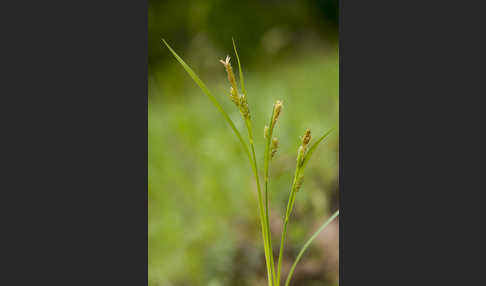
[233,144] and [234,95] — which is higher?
[233,144]

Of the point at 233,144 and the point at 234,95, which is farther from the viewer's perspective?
the point at 233,144

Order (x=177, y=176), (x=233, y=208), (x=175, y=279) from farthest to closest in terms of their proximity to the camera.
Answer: (x=177, y=176) < (x=233, y=208) < (x=175, y=279)

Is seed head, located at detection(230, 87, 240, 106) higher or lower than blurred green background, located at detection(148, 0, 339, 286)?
lower

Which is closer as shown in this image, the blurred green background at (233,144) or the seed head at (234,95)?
the seed head at (234,95)

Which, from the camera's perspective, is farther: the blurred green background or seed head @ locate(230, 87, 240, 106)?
the blurred green background

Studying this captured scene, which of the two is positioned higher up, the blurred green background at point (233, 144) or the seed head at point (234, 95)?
the blurred green background at point (233, 144)

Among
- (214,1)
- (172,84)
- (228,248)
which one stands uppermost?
(214,1)
